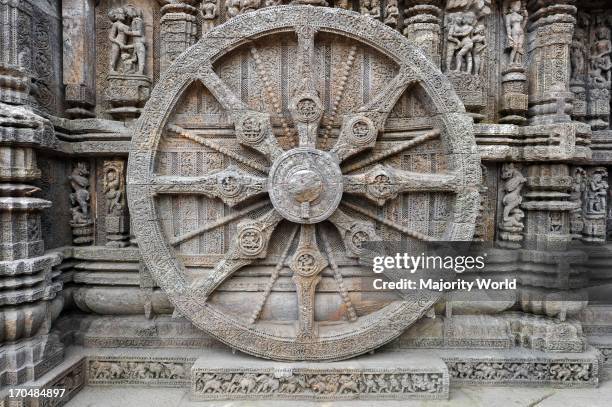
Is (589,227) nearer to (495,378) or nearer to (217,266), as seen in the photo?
(495,378)

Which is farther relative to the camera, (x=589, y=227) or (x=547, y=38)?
(x=589, y=227)

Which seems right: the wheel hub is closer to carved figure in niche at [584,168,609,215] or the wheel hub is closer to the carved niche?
the carved niche

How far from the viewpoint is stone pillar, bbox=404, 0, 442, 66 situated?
12.3 ft

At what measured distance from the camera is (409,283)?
11.2 feet

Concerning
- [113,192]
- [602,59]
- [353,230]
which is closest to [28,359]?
[113,192]

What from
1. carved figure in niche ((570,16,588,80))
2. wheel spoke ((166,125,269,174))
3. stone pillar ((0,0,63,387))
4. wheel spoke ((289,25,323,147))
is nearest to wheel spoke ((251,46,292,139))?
wheel spoke ((289,25,323,147))

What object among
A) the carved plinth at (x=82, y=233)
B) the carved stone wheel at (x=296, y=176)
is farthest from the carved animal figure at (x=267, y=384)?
the carved plinth at (x=82, y=233)

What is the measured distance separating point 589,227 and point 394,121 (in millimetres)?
2843

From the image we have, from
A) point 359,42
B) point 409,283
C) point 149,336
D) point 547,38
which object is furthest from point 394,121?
point 149,336

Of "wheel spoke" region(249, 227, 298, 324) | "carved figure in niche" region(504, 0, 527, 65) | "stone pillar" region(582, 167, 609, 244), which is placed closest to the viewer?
"wheel spoke" region(249, 227, 298, 324)

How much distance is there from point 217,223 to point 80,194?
5.58 feet

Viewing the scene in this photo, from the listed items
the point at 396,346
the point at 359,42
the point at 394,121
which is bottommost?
the point at 396,346

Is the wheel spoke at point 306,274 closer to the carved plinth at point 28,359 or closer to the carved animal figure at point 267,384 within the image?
the carved animal figure at point 267,384

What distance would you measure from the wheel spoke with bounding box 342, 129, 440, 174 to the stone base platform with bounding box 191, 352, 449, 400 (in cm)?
199
